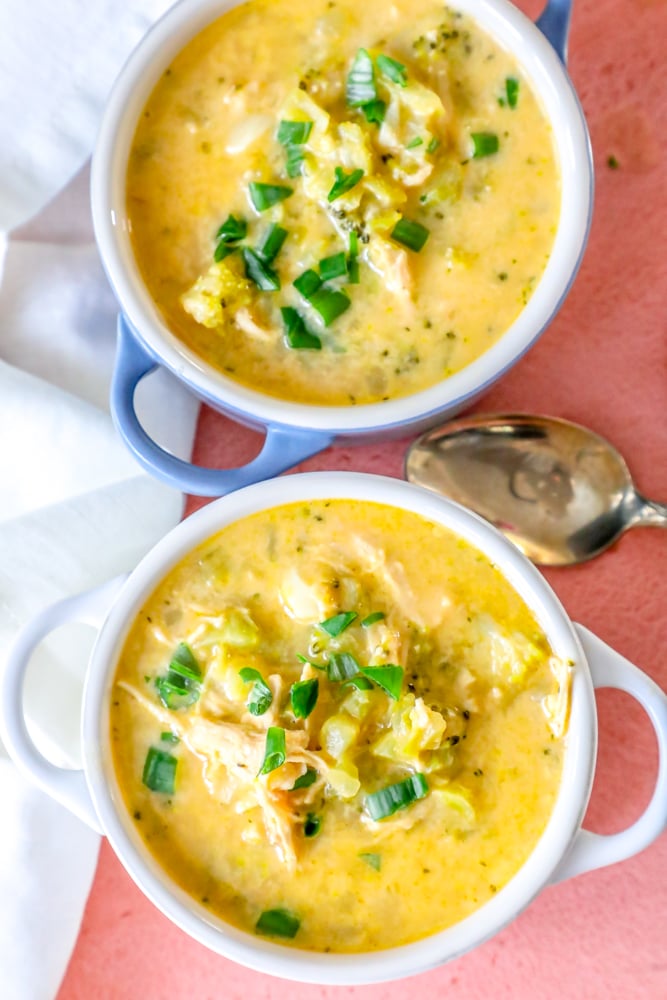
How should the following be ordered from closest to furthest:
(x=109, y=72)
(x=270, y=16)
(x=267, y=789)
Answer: (x=267, y=789), (x=270, y=16), (x=109, y=72)

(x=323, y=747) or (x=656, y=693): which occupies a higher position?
(x=656, y=693)

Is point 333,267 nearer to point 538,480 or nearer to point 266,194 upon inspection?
point 266,194

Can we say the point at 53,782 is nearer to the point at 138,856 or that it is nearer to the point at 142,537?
the point at 138,856

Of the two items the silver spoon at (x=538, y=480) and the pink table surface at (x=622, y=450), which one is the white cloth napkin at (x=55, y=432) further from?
the silver spoon at (x=538, y=480)

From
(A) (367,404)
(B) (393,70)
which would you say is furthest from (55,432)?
(B) (393,70)

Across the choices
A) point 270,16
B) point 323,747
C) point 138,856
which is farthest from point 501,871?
point 270,16

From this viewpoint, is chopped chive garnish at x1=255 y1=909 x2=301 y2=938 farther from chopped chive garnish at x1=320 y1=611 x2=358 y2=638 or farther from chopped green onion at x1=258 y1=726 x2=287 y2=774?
chopped chive garnish at x1=320 y1=611 x2=358 y2=638

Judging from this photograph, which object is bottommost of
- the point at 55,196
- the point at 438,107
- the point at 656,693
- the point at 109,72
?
the point at 656,693

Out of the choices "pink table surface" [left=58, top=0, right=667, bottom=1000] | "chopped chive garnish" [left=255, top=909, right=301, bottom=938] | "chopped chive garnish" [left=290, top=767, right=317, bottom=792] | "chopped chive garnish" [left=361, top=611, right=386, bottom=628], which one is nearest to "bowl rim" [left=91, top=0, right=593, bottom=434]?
"chopped chive garnish" [left=361, top=611, right=386, bottom=628]
